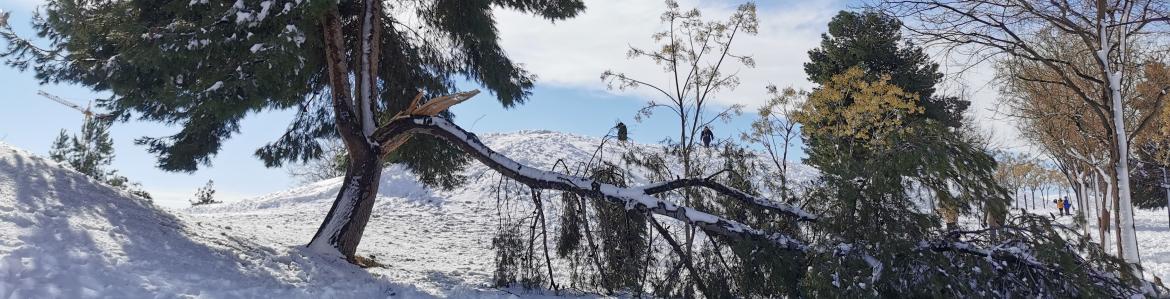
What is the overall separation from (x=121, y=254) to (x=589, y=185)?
158 inches

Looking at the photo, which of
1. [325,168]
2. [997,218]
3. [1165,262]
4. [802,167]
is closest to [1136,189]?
[802,167]

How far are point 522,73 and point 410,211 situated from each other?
873 cm

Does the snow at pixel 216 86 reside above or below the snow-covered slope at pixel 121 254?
above

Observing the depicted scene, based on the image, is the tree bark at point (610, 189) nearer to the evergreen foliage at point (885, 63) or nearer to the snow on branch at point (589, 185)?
the snow on branch at point (589, 185)

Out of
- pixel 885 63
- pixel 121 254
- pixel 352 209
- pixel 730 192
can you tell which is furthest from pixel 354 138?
pixel 885 63

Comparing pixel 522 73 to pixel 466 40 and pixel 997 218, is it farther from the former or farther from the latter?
pixel 997 218

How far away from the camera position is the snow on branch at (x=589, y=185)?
5.88 m

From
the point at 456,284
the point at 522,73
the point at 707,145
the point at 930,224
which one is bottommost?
the point at 456,284

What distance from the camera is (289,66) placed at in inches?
250

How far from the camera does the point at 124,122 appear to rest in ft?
30.9

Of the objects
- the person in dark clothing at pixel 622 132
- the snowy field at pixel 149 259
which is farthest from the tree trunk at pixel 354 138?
the person in dark clothing at pixel 622 132

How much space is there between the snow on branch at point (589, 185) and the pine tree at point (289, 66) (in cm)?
49

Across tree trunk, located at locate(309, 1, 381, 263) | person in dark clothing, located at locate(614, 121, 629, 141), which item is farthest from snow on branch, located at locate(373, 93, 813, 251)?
person in dark clothing, located at locate(614, 121, 629, 141)

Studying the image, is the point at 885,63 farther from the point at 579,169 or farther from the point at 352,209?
the point at 352,209
